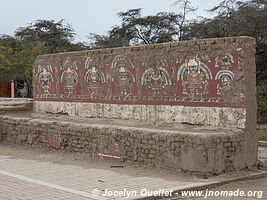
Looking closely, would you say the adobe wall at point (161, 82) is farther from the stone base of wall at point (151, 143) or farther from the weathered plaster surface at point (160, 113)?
the stone base of wall at point (151, 143)

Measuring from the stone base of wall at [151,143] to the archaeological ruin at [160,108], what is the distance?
0.02 meters

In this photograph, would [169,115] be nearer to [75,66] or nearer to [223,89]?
[223,89]

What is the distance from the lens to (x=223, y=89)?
30.3ft

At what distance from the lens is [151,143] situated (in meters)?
9.48

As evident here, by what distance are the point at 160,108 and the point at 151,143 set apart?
1.24 m

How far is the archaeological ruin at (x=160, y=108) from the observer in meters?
8.95

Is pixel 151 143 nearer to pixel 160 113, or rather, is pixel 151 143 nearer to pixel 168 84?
pixel 160 113

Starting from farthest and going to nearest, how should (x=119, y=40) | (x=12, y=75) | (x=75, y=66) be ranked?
(x=119, y=40), (x=12, y=75), (x=75, y=66)

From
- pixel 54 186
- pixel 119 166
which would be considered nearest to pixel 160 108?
pixel 119 166

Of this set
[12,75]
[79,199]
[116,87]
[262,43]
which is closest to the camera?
[79,199]

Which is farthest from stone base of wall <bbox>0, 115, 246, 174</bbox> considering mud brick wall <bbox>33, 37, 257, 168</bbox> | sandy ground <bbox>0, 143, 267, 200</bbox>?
mud brick wall <bbox>33, 37, 257, 168</bbox>

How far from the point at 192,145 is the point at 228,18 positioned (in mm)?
15381

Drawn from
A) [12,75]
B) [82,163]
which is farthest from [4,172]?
[12,75]

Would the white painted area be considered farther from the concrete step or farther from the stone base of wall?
the concrete step
